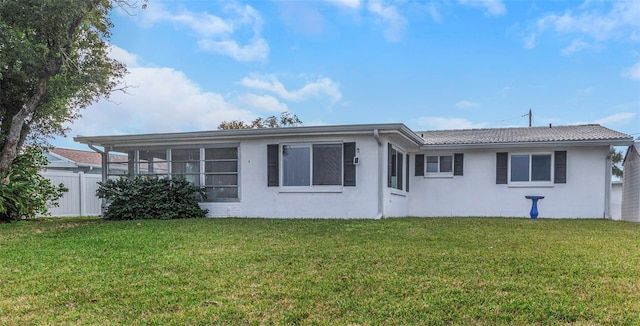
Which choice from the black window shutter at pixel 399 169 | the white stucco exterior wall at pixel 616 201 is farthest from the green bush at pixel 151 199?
the white stucco exterior wall at pixel 616 201

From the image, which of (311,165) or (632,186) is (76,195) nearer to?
(311,165)

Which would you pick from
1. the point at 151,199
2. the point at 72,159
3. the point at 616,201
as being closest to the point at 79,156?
the point at 72,159

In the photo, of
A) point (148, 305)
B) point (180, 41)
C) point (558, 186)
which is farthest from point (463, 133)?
point (148, 305)

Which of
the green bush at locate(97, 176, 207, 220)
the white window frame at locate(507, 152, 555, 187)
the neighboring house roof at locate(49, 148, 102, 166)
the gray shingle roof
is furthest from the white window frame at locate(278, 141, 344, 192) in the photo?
the neighboring house roof at locate(49, 148, 102, 166)

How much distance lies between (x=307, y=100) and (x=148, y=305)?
49.6 feet

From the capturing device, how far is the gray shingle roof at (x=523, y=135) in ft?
36.4

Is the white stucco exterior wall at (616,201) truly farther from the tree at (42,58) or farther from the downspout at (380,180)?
the tree at (42,58)

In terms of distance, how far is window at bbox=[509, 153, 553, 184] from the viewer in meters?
11.6

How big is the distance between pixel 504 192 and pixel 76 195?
1332 cm

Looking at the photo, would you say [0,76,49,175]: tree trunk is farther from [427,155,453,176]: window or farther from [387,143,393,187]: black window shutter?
[427,155,453,176]: window

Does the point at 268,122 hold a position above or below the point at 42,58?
below

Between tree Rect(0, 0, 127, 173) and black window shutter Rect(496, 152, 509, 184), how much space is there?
11.2 m

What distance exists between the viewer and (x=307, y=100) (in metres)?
18.0

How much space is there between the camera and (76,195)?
13742 mm
